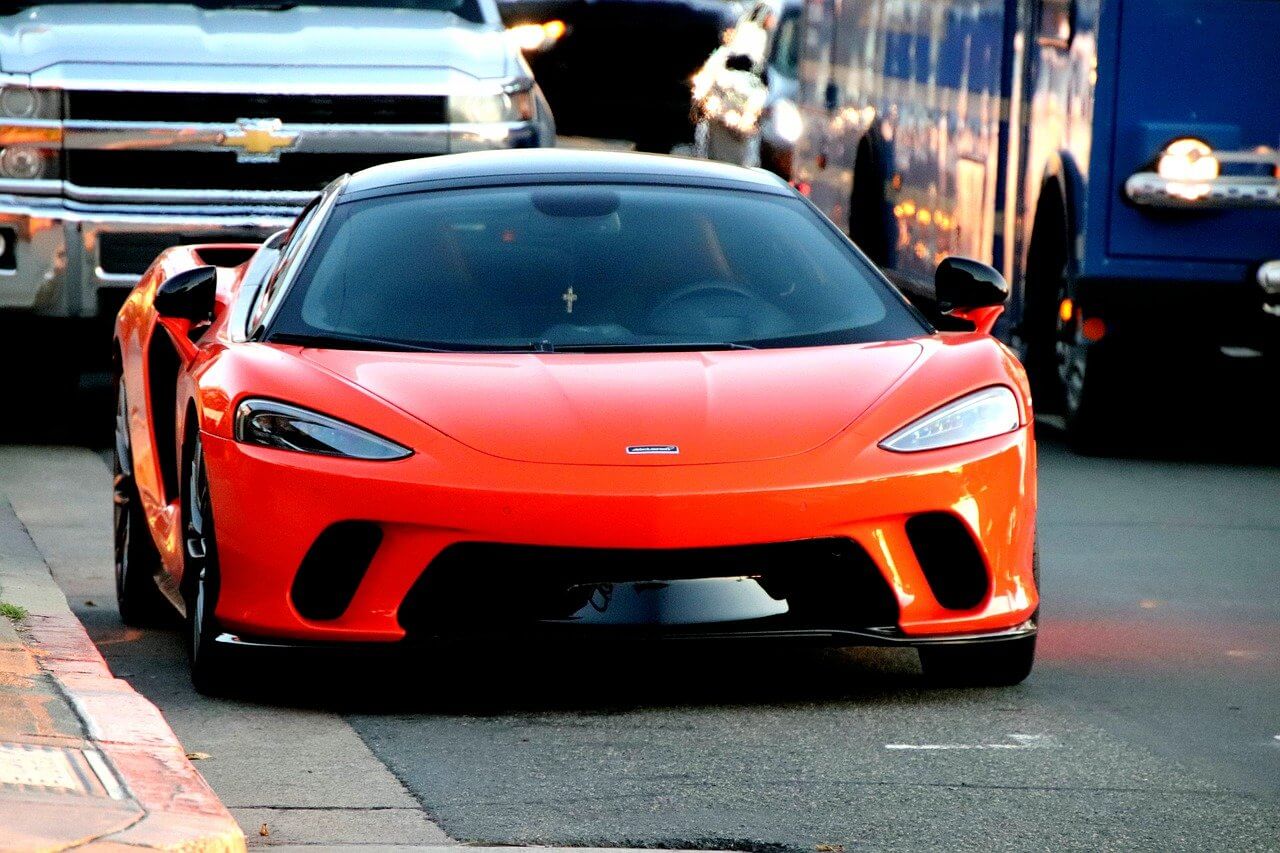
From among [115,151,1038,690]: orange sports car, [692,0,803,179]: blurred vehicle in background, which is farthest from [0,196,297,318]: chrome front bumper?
[692,0,803,179]: blurred vehicle in background

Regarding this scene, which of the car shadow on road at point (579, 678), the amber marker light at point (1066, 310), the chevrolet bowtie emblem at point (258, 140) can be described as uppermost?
the chevrolet bowtie emblem at point (258, 140)

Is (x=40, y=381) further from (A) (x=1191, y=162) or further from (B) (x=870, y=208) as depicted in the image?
(A) (x=1191, y=162)

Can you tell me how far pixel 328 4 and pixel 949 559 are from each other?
7054 millimetres

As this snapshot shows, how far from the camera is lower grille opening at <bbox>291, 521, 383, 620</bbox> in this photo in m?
6.31

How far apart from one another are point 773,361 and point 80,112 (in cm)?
599

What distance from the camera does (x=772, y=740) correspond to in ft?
20.1

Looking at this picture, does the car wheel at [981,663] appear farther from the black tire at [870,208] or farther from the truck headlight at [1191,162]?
the black tire at [870,208]

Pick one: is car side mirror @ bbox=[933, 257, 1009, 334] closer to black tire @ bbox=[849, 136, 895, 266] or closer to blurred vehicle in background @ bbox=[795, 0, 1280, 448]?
blurred vehicle in background @ bbox=[795, 0, 1280, 448]

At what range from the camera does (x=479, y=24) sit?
42.6 feet

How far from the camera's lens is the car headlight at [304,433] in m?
6.32

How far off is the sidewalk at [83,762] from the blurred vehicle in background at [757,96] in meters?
13.9

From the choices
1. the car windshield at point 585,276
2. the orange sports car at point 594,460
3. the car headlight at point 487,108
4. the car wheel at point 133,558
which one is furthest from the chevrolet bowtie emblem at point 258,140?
the orange sports car at point 594,460

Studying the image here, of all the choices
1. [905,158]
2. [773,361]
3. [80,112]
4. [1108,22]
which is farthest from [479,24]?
[773,361]

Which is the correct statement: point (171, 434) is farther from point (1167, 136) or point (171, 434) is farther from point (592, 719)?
point (1167, 136)
